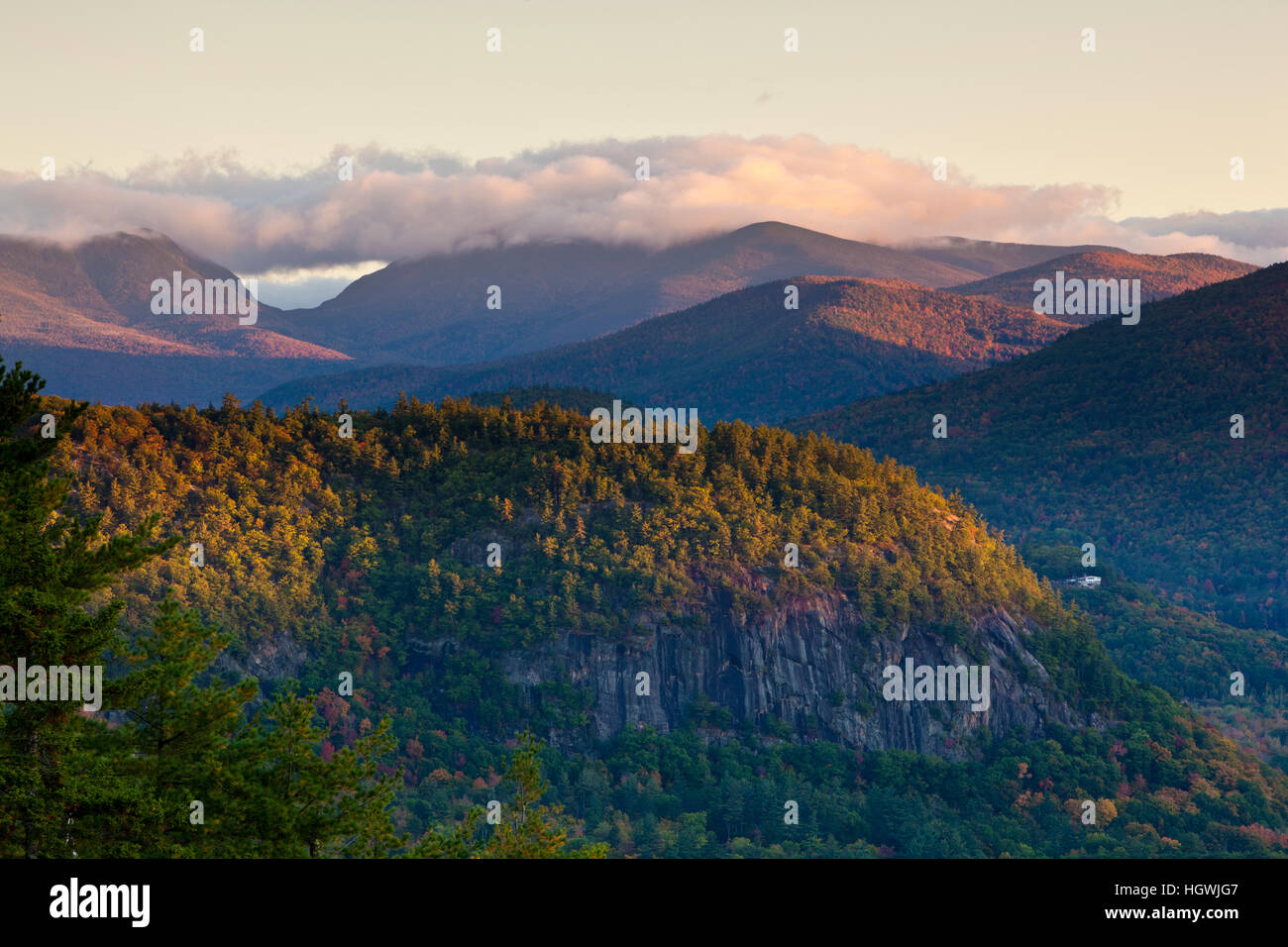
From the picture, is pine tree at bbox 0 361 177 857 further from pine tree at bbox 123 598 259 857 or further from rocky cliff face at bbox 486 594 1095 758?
rocky cliff face at bbox 486 594 1095 758

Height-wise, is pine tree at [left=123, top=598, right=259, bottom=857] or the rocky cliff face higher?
pine tree at [left=123, top=598, right=259, bottom=857]

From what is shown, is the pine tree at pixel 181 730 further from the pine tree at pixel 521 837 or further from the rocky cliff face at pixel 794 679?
the rocky cliff face at pixel 794 679

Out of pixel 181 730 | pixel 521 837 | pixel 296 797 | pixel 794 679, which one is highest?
pixel 181 730

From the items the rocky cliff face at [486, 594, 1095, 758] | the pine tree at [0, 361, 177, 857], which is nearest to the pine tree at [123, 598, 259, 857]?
the pine tree at [0, 361, 177, 857]

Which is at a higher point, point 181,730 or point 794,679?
point 181,730

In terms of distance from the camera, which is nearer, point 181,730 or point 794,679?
point 181,730

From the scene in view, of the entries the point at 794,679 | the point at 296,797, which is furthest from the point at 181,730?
the point at 794,679

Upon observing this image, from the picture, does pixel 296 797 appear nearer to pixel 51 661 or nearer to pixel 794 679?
pixel 51 661

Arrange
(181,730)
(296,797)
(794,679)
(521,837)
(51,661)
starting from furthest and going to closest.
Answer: (794,679), (521,837), (296,797), (181,730), (51,661)
